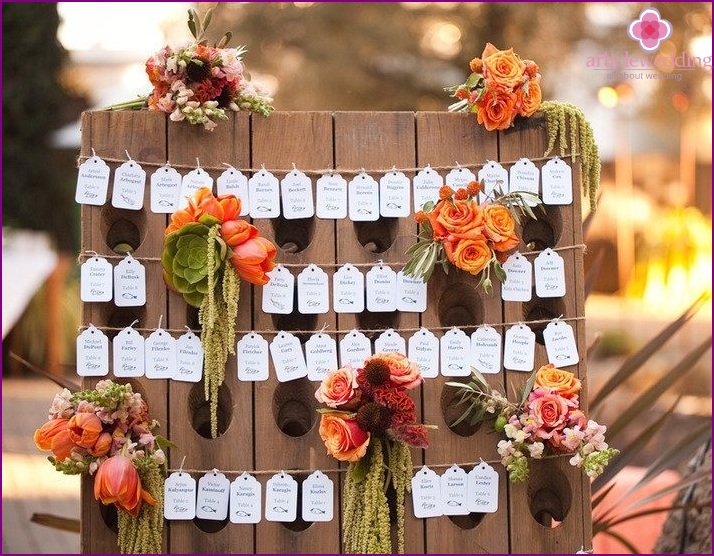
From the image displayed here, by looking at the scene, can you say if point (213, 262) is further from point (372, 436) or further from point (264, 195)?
point (372, 436)

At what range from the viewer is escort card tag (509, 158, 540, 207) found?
2074 millimetres

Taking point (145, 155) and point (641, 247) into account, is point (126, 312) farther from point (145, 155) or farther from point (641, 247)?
point (641, 247)

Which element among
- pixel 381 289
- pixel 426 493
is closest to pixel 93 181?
pixel 381 289

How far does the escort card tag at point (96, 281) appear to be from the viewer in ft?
6.57

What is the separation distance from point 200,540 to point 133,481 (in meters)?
0.23

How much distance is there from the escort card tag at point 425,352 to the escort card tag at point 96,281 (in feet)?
2.20

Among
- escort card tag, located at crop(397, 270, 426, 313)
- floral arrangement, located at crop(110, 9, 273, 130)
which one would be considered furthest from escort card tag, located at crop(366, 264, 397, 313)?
floral arrangement, located at crop(110, 9, 273, 130)

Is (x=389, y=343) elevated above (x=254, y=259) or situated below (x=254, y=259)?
below

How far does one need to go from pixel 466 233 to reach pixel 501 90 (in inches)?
13.0

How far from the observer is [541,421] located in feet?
6.43

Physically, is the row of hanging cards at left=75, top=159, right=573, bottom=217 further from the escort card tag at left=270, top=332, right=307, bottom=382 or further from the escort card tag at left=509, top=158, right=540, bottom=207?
the escort card tag at left=270, top=332, right=307, bottom=382

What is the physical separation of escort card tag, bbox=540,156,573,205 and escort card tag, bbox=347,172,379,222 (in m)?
0.38

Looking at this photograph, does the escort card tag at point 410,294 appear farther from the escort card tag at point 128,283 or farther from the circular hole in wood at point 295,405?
the escort card tag at point 128,283

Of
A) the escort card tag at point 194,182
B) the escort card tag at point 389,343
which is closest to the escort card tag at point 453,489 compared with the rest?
the escort card tag at point 389,343
